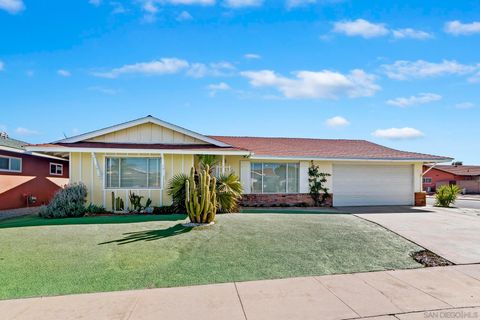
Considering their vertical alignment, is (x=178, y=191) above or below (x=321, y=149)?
below

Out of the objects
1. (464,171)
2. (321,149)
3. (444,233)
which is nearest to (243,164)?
(321,149)

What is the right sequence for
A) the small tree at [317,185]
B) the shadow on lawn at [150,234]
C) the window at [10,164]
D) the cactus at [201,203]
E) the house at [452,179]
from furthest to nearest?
1. the house at [452,179]
2. the small tree at [317,185]
3. the window at [10,164]
4. the cactus at [201,203]
5. the shadow on lawn at [150,234]

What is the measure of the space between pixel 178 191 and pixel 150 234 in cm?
397

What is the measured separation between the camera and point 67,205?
1249 centimetres

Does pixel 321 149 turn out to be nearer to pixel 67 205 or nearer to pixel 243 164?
pixel 243 164

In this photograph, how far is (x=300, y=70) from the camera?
1369 centimetres

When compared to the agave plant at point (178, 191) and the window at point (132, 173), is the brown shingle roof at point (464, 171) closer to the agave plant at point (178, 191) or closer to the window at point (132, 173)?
the agave plant at point (178, 191)

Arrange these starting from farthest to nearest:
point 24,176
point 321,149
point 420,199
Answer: point 321,149 → point 420,199 → point 24,176

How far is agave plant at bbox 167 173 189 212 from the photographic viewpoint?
12.8 meters

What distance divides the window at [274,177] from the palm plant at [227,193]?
3.18 metres

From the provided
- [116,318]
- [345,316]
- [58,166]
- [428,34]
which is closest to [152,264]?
[116,318]

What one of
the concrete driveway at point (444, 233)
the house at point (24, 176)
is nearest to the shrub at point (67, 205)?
the house at point (24, 176)

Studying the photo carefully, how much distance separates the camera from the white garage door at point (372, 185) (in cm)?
1748

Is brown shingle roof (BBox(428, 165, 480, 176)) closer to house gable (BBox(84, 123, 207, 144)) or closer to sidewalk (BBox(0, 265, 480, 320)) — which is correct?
house gable (BBox(84, 123, 207, 144))
